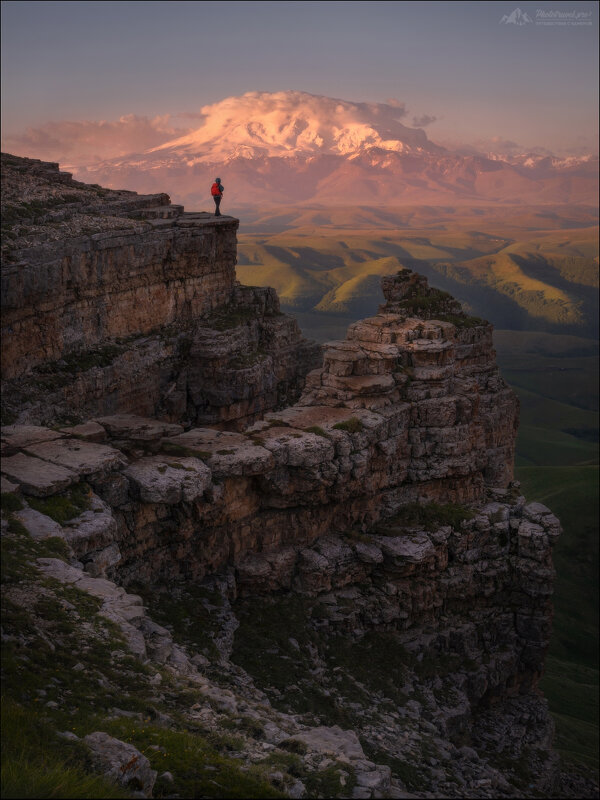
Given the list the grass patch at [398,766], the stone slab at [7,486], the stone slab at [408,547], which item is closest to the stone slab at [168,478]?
the stone slab at [7,486]

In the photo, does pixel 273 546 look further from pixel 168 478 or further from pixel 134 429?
pixel 134 429

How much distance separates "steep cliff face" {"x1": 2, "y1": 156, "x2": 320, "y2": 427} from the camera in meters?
45.2

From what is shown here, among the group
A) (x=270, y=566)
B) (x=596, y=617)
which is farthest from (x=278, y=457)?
(x=596, y=617)

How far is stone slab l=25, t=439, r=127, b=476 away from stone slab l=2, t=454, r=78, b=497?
1.74 ft

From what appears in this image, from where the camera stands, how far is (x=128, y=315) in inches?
2103

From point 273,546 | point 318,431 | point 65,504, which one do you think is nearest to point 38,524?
point 65,504

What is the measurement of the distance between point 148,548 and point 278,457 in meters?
9.24

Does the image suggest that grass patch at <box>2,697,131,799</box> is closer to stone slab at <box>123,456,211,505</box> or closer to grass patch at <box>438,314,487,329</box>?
stone slab at <box>123,456,211,505</box>

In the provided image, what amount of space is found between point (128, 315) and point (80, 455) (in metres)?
20.6

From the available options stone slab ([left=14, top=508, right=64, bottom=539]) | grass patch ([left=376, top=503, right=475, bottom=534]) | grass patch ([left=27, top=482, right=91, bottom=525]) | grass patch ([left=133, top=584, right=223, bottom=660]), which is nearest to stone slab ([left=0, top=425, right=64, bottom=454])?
grass patch ([left=27, top=482, right=91, bottom=525])

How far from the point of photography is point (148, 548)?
124ft

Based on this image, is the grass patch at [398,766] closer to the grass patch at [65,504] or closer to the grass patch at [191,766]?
the grass patch at [191,766]

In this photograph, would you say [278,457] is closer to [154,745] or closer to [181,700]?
[181,700]

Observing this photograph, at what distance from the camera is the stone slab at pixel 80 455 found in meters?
33.7
